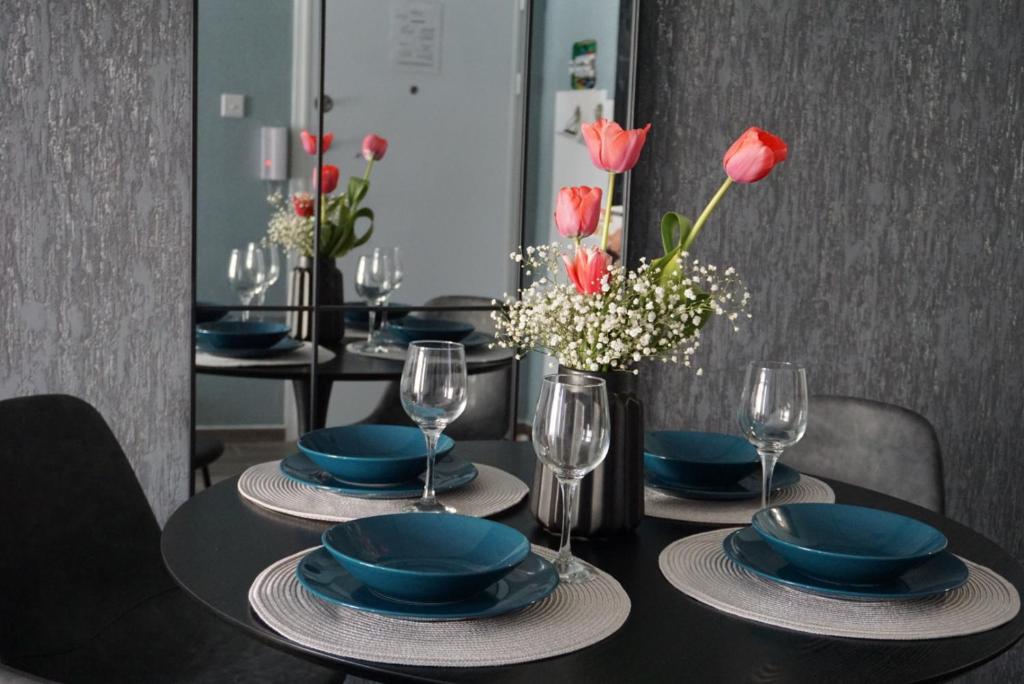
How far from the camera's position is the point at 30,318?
2.28 meters

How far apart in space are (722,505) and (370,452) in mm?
535

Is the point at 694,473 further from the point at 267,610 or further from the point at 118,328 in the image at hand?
the point at 118,328

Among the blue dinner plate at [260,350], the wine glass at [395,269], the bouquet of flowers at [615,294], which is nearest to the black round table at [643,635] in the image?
the bouquet of flowers at [615,294]

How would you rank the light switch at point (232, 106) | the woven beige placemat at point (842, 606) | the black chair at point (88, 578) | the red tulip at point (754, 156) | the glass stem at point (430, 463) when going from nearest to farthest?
the woven beige placemat at point (842, 606)
the red tulip at point (754, 156)
the glass stem at point (430, 463)
the black chair at point (88, 578)
the light switch at point (232, 106)

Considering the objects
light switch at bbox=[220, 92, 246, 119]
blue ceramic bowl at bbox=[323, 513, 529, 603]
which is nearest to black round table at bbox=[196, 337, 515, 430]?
light switch at bbox=[220, 92, 246, 119]

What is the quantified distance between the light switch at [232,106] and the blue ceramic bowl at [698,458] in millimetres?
1157

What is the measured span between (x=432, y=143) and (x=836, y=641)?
5.69ft

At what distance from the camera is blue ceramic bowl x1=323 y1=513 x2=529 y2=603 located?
3.76ft

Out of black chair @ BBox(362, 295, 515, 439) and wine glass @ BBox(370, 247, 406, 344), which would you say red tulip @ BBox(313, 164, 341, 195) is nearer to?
wine glass @ BBox(370, 247, 406, 344)

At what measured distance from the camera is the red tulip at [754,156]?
1.40 m

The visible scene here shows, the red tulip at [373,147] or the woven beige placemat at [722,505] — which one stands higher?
the red tulip at [373,147]

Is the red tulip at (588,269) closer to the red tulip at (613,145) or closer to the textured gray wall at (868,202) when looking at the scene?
the red tulip at (613,145)

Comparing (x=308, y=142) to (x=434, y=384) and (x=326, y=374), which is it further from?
(x=434, y=384)

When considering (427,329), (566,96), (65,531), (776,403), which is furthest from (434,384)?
(566,96)
